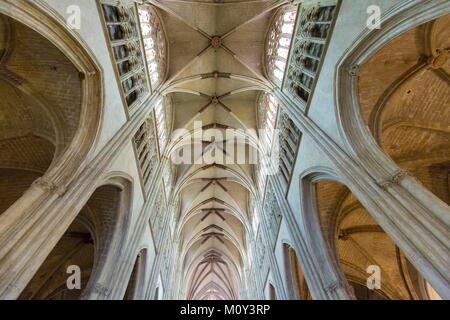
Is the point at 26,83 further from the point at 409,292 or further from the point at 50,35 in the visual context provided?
the point at 409,292

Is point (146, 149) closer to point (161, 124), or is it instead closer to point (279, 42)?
point (161, 124)

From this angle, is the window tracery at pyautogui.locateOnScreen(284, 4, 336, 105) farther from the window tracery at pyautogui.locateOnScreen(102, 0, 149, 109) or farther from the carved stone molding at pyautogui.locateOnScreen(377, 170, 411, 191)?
the window tracery at pyautogui.locateOnScreen(102, 0, 149, 109)

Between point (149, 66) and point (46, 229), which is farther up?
point (149, 66)

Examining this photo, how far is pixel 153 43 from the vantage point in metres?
13.4

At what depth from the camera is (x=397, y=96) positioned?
8.62 metres

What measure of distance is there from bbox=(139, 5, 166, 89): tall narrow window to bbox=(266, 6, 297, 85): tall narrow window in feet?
18.9

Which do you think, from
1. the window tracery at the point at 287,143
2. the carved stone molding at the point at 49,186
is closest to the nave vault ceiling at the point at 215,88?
the window tracery at the point at 287,143

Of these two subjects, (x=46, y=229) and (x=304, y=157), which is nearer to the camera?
(x=46, y=229)

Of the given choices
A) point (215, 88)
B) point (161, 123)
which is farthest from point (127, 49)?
point (215, 88)

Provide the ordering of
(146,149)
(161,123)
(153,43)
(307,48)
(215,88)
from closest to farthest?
1. (307,48)
2. (146,149)
3. (153,43)
4. (161,123)
5. (215,88)

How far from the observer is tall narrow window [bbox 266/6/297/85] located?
42.9 feet

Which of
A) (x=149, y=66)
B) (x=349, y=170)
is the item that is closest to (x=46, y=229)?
(x=349, y=170)

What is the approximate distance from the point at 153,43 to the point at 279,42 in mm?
6263

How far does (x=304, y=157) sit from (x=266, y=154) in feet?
17.5
